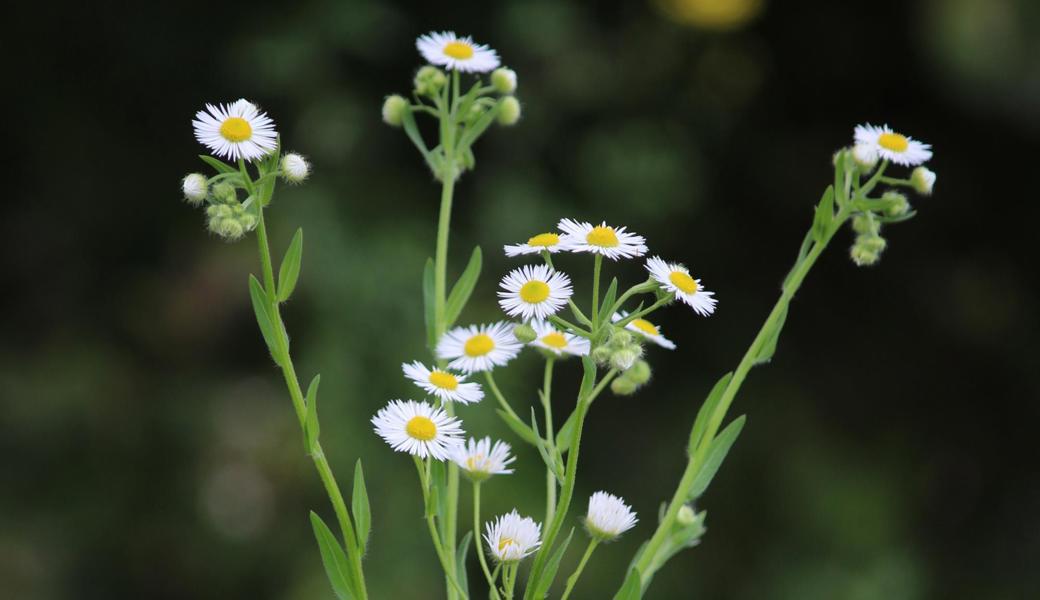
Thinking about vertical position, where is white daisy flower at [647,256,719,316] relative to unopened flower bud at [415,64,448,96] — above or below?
below

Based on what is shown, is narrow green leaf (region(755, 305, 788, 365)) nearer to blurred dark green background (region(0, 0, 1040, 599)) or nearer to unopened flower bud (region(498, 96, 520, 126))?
unopened flower bud (region(498, 96, 520, 126))

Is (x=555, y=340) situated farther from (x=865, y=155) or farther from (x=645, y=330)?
(x=865, y=155)

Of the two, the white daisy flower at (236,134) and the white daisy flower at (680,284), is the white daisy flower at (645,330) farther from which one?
the white daisy flower at (236,134)

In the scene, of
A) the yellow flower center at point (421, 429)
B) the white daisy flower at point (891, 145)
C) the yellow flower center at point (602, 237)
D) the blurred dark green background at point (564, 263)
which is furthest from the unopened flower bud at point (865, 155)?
the blurred dark green background at point (564, 263)

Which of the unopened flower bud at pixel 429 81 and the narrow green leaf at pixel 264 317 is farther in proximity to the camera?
the unopened flower bud at pixel 429 81

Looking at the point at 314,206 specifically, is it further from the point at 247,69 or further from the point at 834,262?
the point at 834,262

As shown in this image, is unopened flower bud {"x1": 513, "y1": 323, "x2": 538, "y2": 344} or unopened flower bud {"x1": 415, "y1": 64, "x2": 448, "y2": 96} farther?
unopened flower bud {"x1": 415, "y1": 64, "x2": 448, "y2": 96}

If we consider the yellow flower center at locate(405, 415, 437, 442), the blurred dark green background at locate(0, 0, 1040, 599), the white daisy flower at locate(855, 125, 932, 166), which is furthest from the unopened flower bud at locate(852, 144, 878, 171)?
the blurred dark green background at locate(0, 0, 1040, 599)
